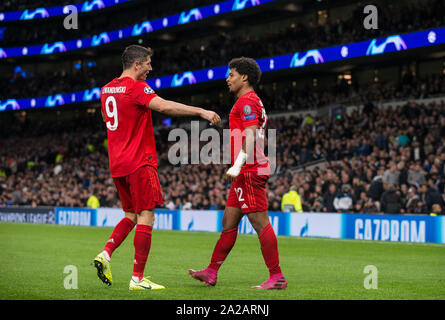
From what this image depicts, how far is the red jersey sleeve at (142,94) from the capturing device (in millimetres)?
6350

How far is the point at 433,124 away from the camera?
846 inches

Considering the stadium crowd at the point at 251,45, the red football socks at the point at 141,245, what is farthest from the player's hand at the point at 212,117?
the stadium crowd at the point at 251,45

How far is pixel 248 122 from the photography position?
642 centimetres

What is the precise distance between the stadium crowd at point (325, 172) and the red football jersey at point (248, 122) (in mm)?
11523

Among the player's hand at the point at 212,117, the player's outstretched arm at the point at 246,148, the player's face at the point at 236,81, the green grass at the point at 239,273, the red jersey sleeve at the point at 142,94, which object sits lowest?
the green grass at the point at 239,273

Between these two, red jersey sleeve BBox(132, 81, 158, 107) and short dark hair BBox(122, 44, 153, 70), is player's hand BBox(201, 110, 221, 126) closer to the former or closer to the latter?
red jersey sleeve BBox(132, 81, 158, 107)

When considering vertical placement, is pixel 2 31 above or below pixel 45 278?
above

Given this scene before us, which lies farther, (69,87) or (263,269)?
(69,87)

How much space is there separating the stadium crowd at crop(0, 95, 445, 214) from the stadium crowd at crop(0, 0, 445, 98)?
3.65m


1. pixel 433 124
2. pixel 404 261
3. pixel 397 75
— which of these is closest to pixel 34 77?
pixel 397 75

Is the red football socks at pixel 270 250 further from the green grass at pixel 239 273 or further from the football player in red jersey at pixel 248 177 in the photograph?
the green grass at pixel 239 273

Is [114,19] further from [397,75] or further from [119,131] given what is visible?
[119,131]

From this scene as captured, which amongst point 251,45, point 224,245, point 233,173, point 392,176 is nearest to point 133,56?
point 233,173
